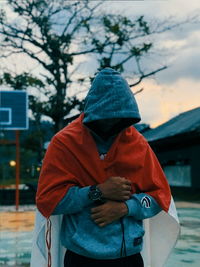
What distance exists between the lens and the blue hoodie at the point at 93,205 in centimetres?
180

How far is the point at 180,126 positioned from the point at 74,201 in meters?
21.2

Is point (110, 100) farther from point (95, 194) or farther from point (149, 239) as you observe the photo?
point (149, 239)

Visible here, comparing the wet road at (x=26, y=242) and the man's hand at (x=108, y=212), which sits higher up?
the man's hand at (x=108, y=212)

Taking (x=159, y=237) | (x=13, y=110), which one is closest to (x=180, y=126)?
(x=13, y=110)

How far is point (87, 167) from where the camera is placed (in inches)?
72.4

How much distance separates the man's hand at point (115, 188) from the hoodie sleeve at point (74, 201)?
58mm

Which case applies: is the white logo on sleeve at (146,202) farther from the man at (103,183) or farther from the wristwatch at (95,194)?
the wristwatch at (95,194)

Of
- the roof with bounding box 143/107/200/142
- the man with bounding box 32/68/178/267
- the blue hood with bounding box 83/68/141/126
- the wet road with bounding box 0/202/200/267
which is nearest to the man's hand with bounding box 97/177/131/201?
the man with bounding box 32/68/178/267

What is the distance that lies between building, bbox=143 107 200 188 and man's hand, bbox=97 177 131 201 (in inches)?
636

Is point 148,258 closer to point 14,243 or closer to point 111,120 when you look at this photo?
point 111,120

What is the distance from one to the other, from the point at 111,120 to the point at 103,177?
8.1 inches

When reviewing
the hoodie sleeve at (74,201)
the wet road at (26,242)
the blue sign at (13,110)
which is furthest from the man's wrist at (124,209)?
the blue sign at (13,110)

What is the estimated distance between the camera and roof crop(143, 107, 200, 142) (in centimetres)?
1959

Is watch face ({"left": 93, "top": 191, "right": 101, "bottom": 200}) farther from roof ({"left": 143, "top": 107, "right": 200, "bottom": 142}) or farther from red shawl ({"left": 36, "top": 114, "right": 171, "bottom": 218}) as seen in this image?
roof ({"left": 143, "top": 107, "right": 200, "bottom": 142})
